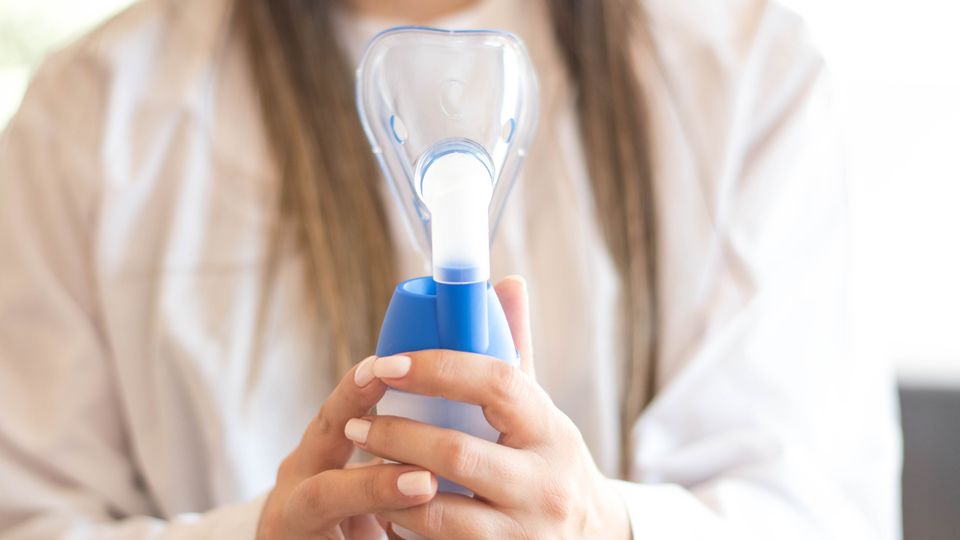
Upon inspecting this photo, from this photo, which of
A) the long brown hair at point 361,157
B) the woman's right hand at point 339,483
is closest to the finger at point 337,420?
the woman's right hand at point 339,483

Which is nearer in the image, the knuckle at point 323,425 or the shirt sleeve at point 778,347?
the knuckle at point 323,425

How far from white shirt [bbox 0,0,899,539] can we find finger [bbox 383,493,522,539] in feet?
0.77

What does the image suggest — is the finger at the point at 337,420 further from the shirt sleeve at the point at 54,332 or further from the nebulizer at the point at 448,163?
the shirt sleeve at the point at 54,332

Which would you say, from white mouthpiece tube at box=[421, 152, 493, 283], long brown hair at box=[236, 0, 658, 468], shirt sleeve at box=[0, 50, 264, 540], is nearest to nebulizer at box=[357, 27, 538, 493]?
white mouthpiece tube at box=[421, 152, 493, 283]

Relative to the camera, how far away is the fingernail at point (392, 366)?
0.28 metres

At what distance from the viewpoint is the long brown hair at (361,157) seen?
53 centimetres

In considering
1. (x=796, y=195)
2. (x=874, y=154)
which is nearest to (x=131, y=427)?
(x=796, y=195)

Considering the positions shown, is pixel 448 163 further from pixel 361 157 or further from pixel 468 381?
pixel 361 157

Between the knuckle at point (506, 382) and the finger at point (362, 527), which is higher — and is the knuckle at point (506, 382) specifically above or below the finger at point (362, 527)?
above

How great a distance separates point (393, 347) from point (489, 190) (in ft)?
0.18

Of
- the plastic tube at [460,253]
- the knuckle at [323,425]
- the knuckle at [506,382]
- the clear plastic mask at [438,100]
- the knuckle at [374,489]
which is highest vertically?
the clear plastic mask at [438,100]

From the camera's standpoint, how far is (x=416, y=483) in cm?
29

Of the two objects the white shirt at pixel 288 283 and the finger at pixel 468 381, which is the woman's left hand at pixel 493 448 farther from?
the white shirt at pixel 288 283

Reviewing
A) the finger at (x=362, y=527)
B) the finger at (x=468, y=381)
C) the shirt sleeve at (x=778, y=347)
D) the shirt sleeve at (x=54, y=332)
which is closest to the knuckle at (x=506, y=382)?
the finger at (x=468, y=381)
